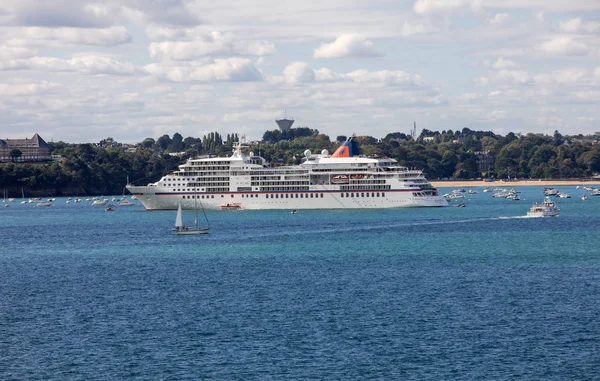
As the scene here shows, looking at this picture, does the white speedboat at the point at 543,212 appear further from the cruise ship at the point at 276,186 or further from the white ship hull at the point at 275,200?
the cruise ship at the point at 276,186

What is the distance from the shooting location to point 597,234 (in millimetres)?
113562

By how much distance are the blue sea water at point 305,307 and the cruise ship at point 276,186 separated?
50.9 m

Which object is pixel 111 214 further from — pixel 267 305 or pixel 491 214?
pixel 267 305

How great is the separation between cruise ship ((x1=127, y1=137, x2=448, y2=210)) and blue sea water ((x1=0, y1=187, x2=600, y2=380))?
5085 cm

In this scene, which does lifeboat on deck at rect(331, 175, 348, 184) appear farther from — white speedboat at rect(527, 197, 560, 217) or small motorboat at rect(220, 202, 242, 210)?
white speedboat at rect(527, 197, 560, 217)

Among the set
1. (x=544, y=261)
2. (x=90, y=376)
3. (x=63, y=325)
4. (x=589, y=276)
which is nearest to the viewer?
(x=90, y=376)

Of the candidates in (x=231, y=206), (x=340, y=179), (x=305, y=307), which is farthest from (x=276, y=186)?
(x=305, y=307)

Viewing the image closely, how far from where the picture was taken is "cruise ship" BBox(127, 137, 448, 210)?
549 feet

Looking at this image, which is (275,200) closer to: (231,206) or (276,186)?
(276,186)

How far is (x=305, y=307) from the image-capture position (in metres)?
61.7

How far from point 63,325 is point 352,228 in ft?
235

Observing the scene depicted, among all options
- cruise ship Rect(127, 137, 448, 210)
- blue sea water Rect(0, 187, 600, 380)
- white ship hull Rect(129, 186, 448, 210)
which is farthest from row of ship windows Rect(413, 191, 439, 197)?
blue sea water Rect(0, 187, 600, 380)

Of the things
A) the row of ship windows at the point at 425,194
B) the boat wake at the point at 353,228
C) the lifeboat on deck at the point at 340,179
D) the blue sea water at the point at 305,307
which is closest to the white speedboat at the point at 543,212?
the boat wake at the point at 353,228

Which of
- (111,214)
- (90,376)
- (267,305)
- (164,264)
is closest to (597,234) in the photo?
(164,264)
